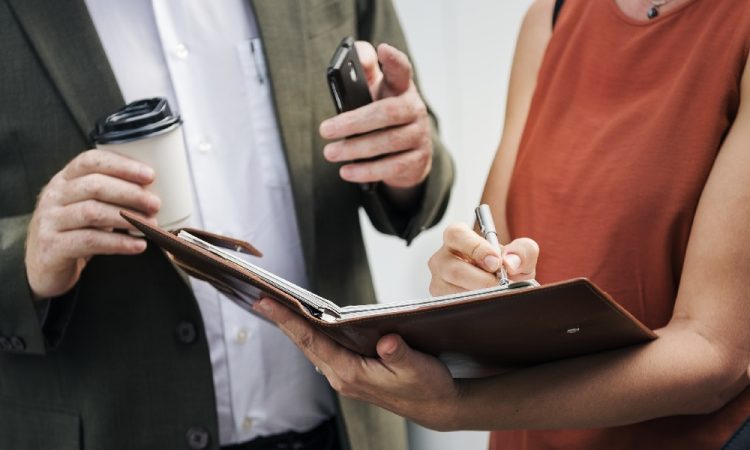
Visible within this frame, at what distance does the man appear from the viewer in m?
1.27

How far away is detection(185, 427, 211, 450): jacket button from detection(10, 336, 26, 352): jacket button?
0.97 feet

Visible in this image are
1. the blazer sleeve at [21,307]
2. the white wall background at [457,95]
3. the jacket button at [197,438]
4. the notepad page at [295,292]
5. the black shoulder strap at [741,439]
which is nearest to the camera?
the black shoulder strap at [741,439]

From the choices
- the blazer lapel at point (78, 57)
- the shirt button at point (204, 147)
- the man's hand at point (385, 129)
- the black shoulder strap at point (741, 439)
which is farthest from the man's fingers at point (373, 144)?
the black shoulder strap at point (741, 439)

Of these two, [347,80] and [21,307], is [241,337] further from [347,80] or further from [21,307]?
[347,80]

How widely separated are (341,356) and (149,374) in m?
0.50

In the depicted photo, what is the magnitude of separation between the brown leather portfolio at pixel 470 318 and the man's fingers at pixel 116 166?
14cm

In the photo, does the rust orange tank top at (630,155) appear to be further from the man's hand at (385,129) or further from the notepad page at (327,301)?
the notepad page at (327,301)

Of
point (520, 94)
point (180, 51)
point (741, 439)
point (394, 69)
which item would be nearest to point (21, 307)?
point (180, 51)

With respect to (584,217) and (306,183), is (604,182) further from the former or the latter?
(306,183)

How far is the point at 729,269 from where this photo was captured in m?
0.98

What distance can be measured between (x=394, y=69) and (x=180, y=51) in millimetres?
360

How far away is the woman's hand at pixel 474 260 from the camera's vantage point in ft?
3.34

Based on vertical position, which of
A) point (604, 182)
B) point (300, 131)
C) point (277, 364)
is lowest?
point (277, 364)

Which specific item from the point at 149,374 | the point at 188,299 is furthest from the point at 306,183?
the point at 149,374
